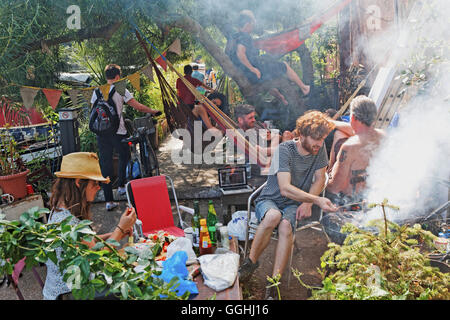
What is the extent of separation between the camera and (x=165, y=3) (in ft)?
14.6

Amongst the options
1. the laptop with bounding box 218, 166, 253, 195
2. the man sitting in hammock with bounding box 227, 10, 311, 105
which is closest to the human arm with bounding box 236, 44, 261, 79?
the man sitting in hammock with bounding box 227, 10, 311, 105

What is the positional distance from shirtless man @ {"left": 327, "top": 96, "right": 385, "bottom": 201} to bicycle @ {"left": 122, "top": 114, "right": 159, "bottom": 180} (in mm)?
2615

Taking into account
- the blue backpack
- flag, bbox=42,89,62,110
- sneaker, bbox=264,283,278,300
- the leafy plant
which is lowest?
sneaker, bbox=264,283,278,300

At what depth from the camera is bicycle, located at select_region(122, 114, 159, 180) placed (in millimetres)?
4793

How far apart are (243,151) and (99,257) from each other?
290 centimetres

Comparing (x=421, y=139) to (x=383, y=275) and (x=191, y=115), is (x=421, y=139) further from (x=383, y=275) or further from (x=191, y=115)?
(x=191, y=115)

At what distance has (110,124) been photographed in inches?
178

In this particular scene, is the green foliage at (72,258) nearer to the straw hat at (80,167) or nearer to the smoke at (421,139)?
the straw hat at (80,167)

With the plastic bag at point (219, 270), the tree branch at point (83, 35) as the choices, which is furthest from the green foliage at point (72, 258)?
the tree branch at point (83, 35)

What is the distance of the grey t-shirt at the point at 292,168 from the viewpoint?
3018 mm

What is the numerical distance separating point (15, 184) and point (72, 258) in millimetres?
2686

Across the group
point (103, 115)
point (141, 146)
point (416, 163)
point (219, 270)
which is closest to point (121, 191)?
point (141, 146)

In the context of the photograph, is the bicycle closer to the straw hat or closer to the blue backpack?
the blue backpack

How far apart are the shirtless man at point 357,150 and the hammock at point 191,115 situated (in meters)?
0.96
